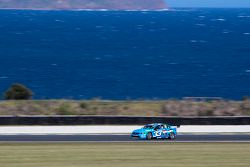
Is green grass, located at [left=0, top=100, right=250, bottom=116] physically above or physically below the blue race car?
above

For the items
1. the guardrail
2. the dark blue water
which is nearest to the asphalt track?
the guardrail

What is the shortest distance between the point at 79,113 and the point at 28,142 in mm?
10752

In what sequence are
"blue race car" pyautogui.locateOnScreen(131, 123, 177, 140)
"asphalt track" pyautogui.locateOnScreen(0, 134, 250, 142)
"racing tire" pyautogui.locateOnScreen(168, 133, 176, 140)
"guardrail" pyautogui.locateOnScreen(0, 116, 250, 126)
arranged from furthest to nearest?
"guardrail" pyautogui.locateOnScreen(0, 116, 250, 126) < "racing tire" pyautogui.locateOnScreen(168, 133, 176, 140) < "blue race car" pyautogui.locateOnScreen(131, 123, 177, 140) < "asphalt track" pyautogui.locateOnScreen(0, 134, 250, 142)

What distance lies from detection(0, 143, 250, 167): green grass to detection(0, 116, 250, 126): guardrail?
8.89 meters

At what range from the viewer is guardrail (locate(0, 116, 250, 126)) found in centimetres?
4038

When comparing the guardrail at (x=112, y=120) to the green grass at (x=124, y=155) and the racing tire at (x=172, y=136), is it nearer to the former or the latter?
the racing tire at (x=172, y=136)

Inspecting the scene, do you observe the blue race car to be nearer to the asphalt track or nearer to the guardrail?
the asphalt track

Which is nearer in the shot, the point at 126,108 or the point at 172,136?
the point at 172,136

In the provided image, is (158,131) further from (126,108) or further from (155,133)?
(126,108)

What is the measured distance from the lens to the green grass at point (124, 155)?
23469 millimetres

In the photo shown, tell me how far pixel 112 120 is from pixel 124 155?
1499 cm

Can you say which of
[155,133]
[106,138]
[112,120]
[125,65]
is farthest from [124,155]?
[125,65]

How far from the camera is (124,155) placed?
2588cm

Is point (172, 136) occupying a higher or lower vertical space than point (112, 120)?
lower
